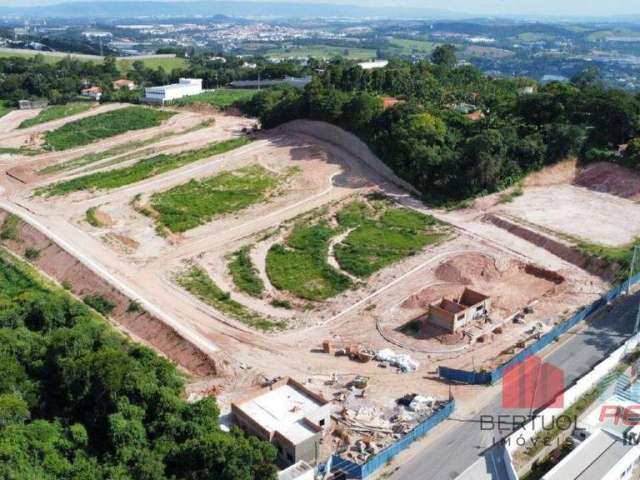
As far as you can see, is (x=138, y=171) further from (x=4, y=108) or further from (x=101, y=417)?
(x=4, y=108)

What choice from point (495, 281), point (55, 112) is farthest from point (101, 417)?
point (55, 112)

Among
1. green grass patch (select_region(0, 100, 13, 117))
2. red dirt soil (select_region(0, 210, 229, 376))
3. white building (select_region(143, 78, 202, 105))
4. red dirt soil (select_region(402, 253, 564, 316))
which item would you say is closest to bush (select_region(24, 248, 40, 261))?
red dirt soil (select_region(0, 210, 229, 376))

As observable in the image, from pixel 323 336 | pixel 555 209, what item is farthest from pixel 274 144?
pixel 323 336

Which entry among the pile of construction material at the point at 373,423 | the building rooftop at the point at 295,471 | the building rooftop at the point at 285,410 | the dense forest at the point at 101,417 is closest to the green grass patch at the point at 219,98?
the dense forest at the point at 101,417

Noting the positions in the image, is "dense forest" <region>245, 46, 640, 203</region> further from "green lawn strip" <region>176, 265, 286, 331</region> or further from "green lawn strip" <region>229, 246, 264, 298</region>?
"green lawn strip" <region>176, 265, 286, 331</region>

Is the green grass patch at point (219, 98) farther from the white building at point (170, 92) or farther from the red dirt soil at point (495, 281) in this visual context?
the red dirt soil at point (495, 281)

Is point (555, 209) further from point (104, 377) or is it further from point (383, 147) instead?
point (104, 377)
